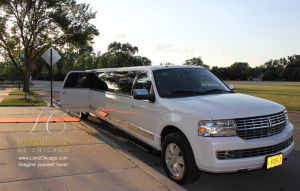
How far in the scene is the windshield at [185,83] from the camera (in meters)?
4.36

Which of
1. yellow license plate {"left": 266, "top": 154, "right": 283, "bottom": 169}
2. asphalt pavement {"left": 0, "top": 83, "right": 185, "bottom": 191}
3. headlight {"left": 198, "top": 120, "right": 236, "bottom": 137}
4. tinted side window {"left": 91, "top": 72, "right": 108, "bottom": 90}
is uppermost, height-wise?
tinted side window {"left": 91, "top": 72, "right": 108, "bottom": 90}

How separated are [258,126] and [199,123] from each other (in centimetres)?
87

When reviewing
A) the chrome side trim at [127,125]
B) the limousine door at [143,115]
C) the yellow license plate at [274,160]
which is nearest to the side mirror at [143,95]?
the limousine door at [143,115]

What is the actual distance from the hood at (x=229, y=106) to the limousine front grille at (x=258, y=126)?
0.07 meters

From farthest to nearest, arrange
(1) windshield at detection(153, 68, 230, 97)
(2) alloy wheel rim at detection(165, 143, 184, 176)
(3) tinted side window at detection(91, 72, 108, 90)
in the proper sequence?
1. (3) tinted side window at detection(91, 72, 108, 90)
2. (1) windshield at detection(153, 68, 230, 97)
3. (2) alloy wheel rim at detection(165, 143, 184, 176)

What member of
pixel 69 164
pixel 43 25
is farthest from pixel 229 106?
pixel 43 25

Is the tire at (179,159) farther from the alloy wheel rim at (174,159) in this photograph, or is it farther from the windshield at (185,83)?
the windshield at (185,83)

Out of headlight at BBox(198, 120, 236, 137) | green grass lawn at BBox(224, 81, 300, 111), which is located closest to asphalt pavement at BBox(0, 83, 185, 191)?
headlight at BBox(198, 120, 236, 137)

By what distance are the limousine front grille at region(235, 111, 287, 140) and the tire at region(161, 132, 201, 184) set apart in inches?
30.3

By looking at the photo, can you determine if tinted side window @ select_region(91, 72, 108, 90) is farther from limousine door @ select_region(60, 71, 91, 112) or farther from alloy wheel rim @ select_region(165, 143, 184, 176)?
alloy wheel rim @ select_region(165, 143, 184, 176)

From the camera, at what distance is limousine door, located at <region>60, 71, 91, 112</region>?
7.83 metres

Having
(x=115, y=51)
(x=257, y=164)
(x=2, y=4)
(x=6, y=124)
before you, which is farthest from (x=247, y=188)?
(x=115, y=51)

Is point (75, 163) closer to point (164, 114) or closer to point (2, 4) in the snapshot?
point (164, 114)

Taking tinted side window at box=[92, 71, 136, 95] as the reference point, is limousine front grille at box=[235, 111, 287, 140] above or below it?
below
